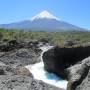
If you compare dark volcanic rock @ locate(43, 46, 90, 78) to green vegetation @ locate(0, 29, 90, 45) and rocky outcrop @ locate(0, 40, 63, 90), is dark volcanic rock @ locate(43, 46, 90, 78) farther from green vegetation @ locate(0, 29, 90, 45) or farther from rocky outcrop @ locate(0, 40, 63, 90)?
green vegetation @ locate(0, 29, 90, 45)

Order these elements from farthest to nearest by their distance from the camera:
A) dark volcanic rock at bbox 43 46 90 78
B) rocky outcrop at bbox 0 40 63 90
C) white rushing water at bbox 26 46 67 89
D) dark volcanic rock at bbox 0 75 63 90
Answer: dark volcanic rock at bbox 43 46 90 78
white rushing water at bbox 26 46 67 89
rocky outcrop at bbox 0 40 63 90
dark volcanic rock at bbox 0 75 63 90

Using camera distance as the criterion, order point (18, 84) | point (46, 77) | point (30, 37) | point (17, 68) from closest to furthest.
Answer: point (18, 84), point (17, 68), point (46, 77), point (30, 37)

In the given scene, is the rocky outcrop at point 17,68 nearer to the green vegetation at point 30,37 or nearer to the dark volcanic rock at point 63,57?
the dark volcanic rock at point 63,57

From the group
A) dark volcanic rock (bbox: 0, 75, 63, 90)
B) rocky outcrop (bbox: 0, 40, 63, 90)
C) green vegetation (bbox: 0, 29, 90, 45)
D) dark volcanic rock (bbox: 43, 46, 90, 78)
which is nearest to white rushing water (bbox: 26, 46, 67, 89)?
dark volcanic rock (bbox: 43, 46, 90, 78)

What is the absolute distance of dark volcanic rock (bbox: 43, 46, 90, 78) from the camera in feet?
114

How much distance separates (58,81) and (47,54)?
7747 mm

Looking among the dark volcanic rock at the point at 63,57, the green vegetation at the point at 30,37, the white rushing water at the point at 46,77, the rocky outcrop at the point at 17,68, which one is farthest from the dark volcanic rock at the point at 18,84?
the green vegetation at the point at 30,37

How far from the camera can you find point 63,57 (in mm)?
36250

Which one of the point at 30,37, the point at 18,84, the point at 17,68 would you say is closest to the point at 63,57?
the point at 17,68

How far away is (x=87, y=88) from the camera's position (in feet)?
43.3

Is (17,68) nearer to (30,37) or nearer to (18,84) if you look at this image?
(18,84)

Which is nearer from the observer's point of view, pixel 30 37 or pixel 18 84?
pixel 18 84

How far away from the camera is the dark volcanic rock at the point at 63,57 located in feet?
114

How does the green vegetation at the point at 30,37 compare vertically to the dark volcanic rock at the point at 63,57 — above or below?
below
